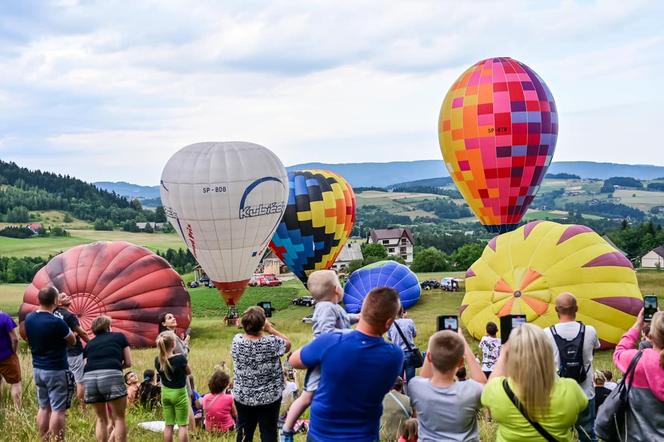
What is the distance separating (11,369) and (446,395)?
4764 mm

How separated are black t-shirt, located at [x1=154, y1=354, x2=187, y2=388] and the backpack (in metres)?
2.81

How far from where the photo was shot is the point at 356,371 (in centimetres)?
371

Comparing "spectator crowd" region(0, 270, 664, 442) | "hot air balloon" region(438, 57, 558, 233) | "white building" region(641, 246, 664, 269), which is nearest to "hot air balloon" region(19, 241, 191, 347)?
"spectator crowd" region(0, 270, 664, 442)

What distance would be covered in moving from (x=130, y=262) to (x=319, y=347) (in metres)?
12.8

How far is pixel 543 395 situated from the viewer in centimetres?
334

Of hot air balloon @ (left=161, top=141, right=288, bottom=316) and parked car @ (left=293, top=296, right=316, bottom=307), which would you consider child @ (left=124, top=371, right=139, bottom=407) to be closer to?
hot air balloon @ (left=161, top=141, right=288, bottom=316)

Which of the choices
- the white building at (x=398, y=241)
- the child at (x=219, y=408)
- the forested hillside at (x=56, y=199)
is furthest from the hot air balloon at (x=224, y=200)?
the forested hillside at (x=56, y=199)

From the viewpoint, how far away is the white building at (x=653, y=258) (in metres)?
56.3

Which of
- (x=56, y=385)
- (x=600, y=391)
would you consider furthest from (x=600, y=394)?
(x=56, y=385)

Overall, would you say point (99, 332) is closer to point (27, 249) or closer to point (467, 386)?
point (467, 386)

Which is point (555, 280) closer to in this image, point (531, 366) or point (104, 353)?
point (104, 353)

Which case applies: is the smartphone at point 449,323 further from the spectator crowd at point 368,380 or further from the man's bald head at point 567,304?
the man's bald head at point 567,304

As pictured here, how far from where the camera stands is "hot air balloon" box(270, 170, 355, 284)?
27.1 meters

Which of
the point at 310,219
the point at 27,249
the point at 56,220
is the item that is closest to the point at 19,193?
the point at 56,220
